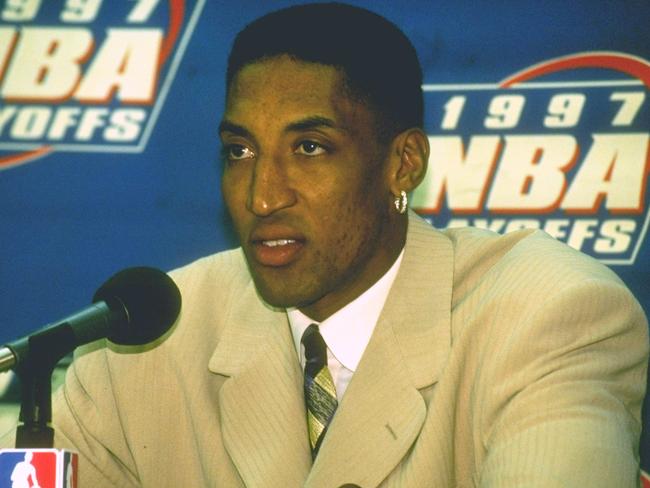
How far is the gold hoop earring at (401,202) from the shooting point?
2400 millimetres

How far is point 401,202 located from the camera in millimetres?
2406

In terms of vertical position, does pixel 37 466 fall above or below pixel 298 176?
below

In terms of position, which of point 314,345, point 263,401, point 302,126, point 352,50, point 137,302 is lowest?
point 263,401

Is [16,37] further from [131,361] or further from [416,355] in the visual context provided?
[416,355]

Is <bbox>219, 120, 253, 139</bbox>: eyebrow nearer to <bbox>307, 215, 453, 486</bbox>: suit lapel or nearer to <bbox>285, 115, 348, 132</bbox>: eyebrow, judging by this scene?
<bbox>285, 115, 348, 132</bbox>: eyebrow

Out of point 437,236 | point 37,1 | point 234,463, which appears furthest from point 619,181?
point 37,1

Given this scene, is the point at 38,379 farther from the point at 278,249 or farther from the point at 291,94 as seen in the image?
the point at 291,94

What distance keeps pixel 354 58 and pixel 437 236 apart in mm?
412

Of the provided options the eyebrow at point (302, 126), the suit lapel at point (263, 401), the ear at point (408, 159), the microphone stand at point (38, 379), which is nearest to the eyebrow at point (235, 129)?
the eyebrow at point (302, 126)

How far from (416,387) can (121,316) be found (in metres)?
0.66

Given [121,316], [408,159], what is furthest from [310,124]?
[121,316]

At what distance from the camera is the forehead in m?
2.20

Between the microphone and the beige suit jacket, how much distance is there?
0.48 m

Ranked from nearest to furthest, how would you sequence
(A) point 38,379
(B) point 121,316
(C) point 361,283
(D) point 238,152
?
(A) point 38,379
(B) point 121,316
(D) point 238,152
(C) point 361,283
